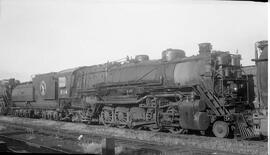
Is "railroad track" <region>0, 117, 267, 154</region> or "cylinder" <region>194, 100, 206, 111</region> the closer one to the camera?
"railroad track" <region>0, 117, 267, 154</region>

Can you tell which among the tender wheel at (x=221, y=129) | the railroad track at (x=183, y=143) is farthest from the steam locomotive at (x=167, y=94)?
the railroad track at (x=183, y=143)

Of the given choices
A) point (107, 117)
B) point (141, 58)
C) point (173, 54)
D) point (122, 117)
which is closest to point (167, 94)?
point (173, 54)

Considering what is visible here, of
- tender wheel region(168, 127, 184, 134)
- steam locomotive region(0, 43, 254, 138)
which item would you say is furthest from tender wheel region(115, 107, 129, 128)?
tender wheel region(168, 127, 184, 134)

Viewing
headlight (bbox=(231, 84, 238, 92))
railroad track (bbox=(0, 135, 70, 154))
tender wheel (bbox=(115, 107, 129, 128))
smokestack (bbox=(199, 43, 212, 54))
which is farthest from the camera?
tender wheel (bbox=(115, 107, 129, 128))

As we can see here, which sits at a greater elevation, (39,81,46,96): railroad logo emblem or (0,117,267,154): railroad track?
(39,81,46,96): railroad logo emblem

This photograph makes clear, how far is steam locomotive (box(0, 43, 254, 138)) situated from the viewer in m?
11.5

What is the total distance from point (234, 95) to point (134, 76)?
14.8 ft

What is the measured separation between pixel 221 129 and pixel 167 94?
95.5 inches

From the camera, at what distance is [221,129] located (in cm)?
1121

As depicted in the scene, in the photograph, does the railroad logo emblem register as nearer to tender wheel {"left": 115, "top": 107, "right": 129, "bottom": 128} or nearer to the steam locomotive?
the steam locomotive

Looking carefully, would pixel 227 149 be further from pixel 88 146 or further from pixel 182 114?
pixel 88 146

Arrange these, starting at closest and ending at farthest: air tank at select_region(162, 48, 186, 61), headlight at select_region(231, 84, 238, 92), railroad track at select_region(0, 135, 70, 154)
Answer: railroad track at select_region(0, 135, 70, 154), headlight at select_region(231, 84, 238, 92), air tank at select_region(162, 48, 186, 61)

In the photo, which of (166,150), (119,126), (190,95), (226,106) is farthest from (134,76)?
(166,150)

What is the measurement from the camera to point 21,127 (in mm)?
15719
